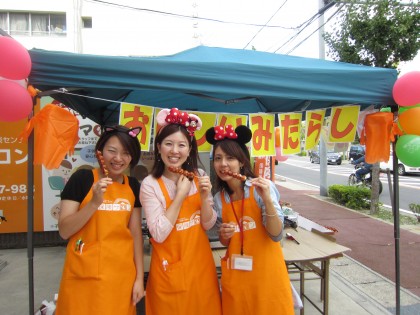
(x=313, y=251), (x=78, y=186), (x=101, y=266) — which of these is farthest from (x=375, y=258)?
(x=78, y=186)

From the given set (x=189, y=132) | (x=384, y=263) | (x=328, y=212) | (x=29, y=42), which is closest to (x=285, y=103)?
(x=189, y=132)

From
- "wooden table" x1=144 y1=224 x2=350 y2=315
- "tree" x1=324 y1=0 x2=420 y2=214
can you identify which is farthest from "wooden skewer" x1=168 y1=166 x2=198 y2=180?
"tree" x1=324 y1=0 x2=420 y2=214

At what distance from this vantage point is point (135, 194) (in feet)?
6.37

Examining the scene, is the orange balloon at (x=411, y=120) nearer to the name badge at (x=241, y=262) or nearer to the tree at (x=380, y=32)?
the name badge at (x=241, y=262)

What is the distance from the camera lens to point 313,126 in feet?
9.29

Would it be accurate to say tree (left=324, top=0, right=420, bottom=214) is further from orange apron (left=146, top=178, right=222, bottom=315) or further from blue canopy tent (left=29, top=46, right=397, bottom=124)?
orange apron (left=146, top=178, right=222, bottom=315)

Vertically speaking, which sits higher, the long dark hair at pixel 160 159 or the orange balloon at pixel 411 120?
the orange balloon at pixel 411 120

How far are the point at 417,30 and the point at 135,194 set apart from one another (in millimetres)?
7547

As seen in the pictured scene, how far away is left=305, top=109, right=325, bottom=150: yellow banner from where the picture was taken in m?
2.82

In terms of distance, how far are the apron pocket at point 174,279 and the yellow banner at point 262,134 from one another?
1235 mm

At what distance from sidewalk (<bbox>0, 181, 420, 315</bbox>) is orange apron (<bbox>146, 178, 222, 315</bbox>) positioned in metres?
2.17

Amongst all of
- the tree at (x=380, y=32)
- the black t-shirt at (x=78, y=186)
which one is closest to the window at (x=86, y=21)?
the tree at (x=380, y=32)

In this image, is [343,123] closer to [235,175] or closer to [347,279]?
[235,175]

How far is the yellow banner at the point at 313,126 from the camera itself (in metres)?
2.82
